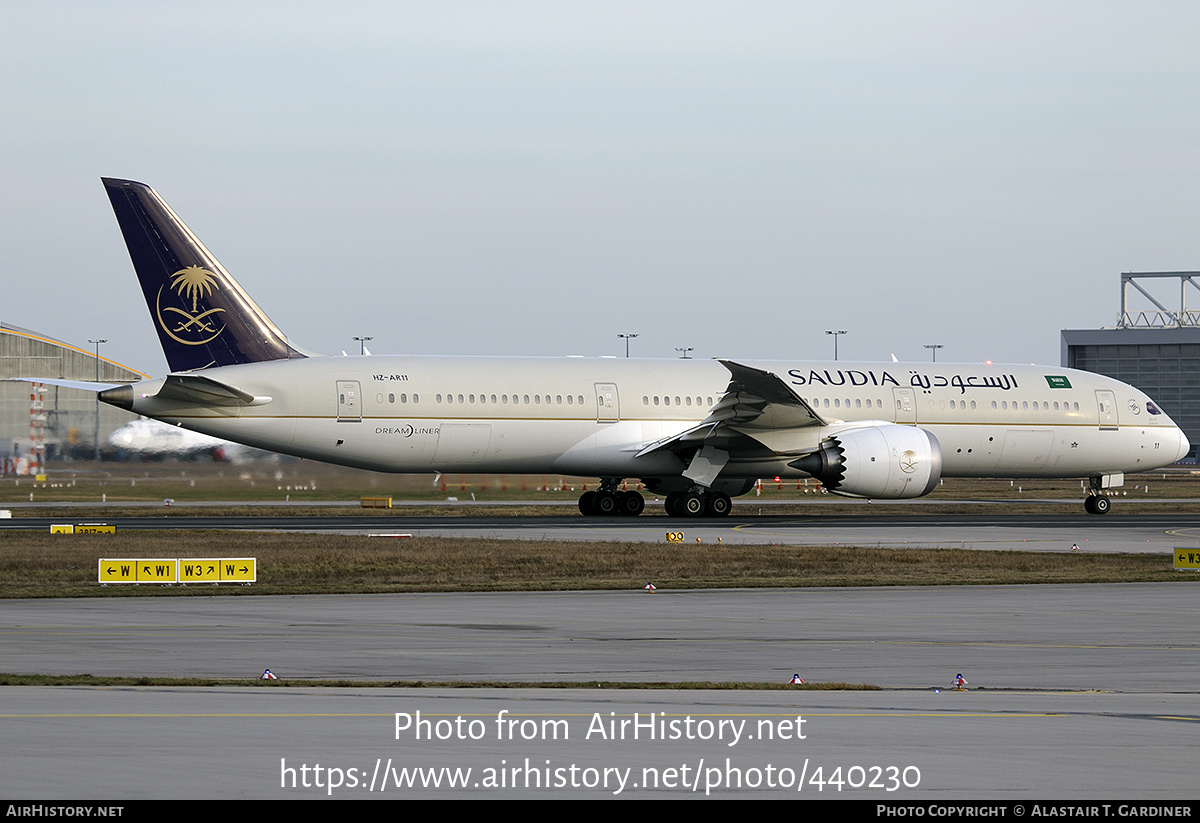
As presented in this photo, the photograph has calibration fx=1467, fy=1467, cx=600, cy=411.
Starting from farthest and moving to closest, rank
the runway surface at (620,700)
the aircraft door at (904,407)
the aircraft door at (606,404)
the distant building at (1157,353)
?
the distant building at (1157,353) < the aircraft door at (904,407) < the aircraft door at (606,404) < the runway surface at (620,700)

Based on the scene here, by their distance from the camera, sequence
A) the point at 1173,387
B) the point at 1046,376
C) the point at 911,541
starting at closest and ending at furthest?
the point at 911,541 → the point at 1046,376 → the point at 1173,387

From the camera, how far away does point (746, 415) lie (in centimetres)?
3709

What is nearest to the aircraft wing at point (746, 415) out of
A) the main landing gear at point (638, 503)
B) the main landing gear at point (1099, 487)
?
the main landing gear at point (638, 503)

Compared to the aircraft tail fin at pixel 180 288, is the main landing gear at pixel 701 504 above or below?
below

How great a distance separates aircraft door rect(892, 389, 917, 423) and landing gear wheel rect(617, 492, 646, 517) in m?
7.60

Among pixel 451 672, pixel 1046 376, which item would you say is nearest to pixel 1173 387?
pixel 1046 376

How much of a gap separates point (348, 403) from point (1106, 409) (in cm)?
2237

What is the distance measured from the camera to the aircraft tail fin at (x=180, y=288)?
35.7 metres

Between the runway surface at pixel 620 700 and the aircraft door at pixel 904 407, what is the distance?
896 inches

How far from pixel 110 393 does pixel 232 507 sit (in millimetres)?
11059

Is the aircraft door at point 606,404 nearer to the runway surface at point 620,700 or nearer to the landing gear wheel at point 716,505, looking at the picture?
the landing gear wheel at point 716,505

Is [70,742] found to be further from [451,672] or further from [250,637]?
[250,637]

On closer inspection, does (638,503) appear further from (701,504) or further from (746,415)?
(746,415)

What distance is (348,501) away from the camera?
50031 mm
